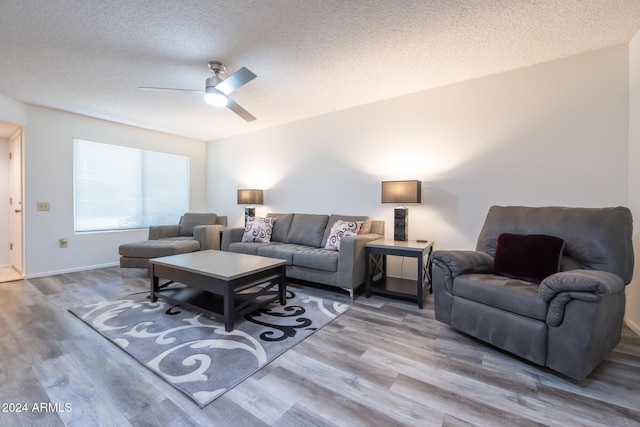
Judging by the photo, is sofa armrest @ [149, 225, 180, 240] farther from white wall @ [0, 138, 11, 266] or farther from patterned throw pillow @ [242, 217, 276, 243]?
white wall @ [0, 138, 11, 266]

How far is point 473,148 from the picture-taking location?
9.62 ft

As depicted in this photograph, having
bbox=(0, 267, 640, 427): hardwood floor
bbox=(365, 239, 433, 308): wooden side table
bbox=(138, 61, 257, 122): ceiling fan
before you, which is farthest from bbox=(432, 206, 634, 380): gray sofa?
bbox=(138, 61, 257, 122): ceiling fan

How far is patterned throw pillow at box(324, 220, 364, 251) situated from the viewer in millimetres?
3260

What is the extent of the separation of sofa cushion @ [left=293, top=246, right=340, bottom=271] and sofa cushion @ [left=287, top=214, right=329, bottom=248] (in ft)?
1.59

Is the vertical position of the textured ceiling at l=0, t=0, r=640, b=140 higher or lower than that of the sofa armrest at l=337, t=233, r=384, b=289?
higher

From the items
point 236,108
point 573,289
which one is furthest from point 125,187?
point 573,289

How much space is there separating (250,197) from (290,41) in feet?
9.10

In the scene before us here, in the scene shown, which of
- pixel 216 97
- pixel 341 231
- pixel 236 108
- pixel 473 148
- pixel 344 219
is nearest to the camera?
pixel 216 97

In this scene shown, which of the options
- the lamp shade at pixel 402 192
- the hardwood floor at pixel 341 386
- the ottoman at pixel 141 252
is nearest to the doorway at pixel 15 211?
the ottoman at pixel 141 252

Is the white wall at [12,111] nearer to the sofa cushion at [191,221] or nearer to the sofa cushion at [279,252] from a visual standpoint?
the sofa cushion at [191,221]

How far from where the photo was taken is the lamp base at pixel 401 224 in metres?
3.14

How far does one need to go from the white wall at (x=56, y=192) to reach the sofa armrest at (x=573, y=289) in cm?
554

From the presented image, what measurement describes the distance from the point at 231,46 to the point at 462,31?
1.89 metres

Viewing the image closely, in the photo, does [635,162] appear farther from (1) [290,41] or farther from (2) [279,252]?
(2) [279,252]
